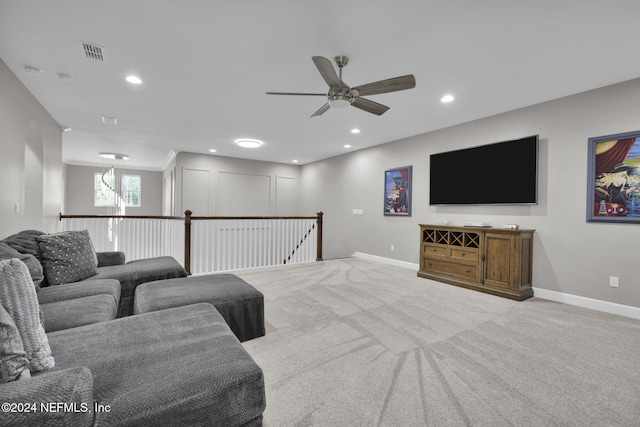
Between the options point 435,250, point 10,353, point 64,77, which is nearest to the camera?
point 10,353

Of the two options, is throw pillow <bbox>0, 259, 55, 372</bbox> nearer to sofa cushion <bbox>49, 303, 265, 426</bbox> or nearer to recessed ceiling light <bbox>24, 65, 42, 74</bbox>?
sofa cushion <bbox>49, 303, 265, 426</bbox>

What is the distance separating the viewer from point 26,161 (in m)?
3.72

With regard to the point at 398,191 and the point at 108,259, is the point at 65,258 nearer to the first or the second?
the point at 108,259

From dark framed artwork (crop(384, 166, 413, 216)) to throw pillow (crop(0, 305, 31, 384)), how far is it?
524 centimetres

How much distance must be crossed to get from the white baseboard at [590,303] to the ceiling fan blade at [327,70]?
367 centimetres

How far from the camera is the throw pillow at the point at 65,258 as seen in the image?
252 cm

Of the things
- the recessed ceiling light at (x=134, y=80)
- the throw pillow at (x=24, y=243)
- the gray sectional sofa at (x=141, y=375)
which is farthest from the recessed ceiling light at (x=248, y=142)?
the gray sectional sofa at (x=141, y=375)

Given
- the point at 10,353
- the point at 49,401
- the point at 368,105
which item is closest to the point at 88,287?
the point at 10,353

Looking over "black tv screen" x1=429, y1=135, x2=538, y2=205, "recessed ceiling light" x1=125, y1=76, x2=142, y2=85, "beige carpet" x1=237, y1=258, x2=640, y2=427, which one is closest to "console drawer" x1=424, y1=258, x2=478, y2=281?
"beige carpet" x1=237, y1=258, x2=640, y2=427

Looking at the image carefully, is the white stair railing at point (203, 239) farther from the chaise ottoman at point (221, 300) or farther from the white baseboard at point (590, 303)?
the white baseboard at point (590, 303)

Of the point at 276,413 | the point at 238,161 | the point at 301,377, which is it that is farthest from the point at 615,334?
the point at 238,161

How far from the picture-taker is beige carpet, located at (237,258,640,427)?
1585 mm

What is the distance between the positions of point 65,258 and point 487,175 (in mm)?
5216

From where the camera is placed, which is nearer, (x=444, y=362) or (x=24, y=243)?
(x=444, y=362)
